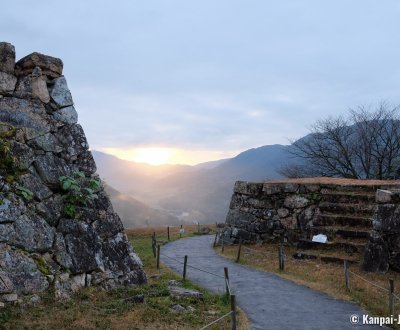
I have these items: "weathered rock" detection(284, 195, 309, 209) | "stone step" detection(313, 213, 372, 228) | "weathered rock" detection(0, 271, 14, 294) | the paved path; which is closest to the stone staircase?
"stone step" detection(313, 213, 372, 228)

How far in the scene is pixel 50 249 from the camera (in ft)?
33.4

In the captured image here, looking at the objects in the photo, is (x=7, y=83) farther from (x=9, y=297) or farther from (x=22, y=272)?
(x=9, y=297)

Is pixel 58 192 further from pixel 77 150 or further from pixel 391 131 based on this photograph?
pixel 391 131

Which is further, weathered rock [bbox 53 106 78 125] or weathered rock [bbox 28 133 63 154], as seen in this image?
weathered rock [bbox 53 106 78 125]

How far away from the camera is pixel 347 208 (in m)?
19.4

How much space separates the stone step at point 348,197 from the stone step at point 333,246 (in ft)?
9.94

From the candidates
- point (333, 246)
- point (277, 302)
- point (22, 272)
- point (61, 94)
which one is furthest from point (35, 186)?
point (333, 246)

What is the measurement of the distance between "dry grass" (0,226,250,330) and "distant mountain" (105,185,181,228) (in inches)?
3896

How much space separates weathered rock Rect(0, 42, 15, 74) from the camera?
37.8ft

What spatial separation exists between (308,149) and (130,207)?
9120cm

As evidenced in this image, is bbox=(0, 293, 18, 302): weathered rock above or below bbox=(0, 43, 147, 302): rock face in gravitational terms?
below

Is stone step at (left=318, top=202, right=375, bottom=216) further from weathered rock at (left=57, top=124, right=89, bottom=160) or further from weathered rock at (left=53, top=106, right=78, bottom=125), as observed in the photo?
weathered rock at (left=53, top=106, right=78, bottom=125)

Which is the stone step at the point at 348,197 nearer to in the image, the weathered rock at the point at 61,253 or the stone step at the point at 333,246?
the stone step at the point at 333,246

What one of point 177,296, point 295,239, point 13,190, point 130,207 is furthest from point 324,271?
point 130,207
